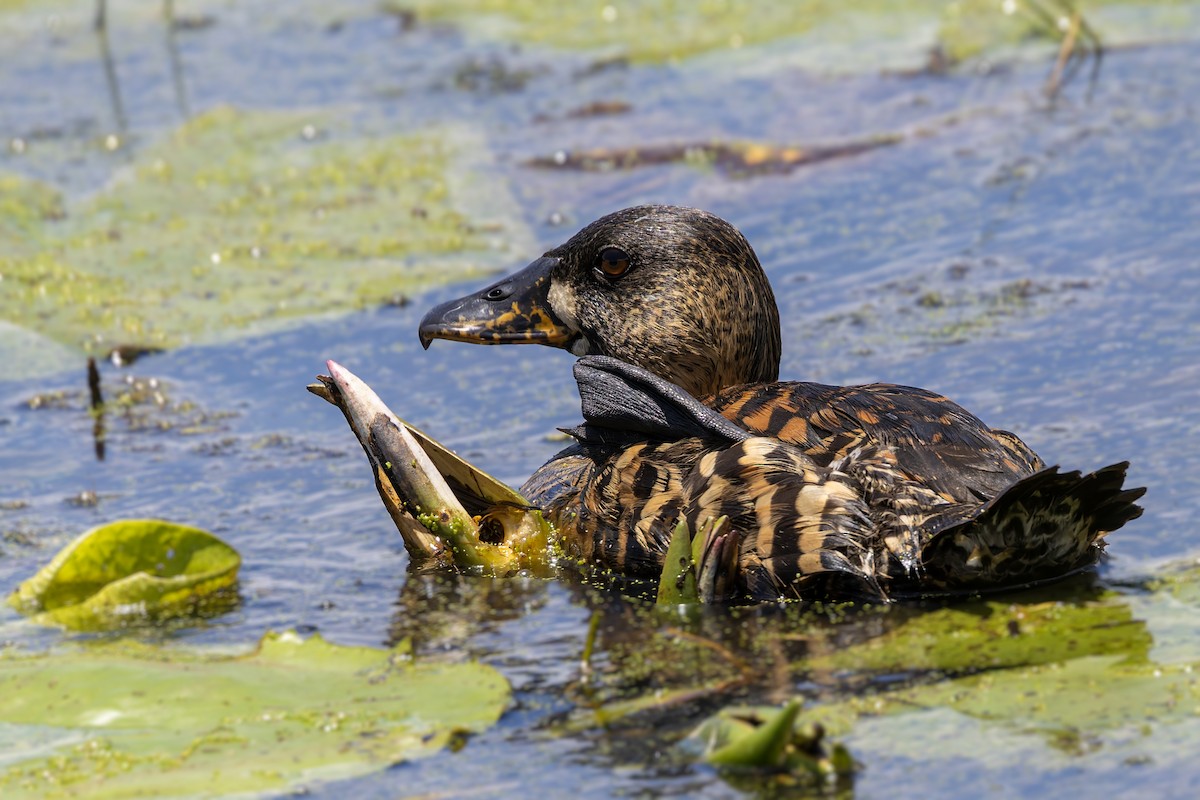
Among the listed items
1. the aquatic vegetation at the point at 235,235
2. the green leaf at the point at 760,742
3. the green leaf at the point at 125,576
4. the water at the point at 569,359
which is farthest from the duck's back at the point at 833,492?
the aquatic vegetation at the point at 235,235

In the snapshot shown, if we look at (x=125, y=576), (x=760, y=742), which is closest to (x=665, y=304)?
(x=125, y=576)

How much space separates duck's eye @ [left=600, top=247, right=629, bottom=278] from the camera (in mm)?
5469

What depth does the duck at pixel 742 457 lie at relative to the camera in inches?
171

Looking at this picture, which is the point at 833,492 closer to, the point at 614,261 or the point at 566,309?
the point at 614,261

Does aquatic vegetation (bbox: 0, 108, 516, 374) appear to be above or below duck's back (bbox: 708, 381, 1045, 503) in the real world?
above

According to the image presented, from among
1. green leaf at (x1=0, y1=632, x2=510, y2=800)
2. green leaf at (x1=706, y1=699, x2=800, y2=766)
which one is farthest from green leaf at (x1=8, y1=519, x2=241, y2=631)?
green leaf at (x1=706, y1=699, x2=800, y2=766)

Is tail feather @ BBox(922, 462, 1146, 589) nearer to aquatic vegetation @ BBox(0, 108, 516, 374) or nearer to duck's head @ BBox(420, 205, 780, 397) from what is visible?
duck's head @ BBox(420, 205, 780, 397)

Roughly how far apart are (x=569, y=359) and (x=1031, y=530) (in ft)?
11.4

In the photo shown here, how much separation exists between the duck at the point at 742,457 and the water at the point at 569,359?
20 cm

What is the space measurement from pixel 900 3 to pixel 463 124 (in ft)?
11.7

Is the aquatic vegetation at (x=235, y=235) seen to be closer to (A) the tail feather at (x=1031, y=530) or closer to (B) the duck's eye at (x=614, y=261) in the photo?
(B) the duck's eye at (x=614, y=261)

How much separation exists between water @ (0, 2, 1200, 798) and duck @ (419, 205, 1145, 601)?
203 mm

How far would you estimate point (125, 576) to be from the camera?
488cm

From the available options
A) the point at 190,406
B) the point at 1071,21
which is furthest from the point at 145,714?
the point at 1071,21
